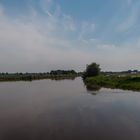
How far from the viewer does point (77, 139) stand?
1128cm

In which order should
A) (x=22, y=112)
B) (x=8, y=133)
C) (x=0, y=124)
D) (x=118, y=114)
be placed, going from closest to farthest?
(x=8, y=133) < (x=0, y=124) < (x=118, y=114) < (x=22, y=112)

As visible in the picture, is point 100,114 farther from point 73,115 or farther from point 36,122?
point 36,122

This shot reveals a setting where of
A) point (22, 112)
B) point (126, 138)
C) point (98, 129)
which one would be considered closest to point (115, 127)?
point (98, 129)

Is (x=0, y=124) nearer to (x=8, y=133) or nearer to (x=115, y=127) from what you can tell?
(x=8, y=133)

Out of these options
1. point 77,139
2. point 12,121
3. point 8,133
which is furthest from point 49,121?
point 77,139

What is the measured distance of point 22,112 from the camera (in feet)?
61.7

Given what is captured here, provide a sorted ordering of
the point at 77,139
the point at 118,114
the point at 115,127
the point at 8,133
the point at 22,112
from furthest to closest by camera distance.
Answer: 1. the point at 22,112
2. the point at 118,114
3. the point at 115,127
4. the point at 8,133
5. the point at 77,139

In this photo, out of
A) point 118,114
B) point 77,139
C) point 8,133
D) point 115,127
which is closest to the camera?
point 77,139

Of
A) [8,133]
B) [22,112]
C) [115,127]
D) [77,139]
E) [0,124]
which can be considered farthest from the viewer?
[22,112]

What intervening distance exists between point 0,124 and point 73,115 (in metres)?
5.12

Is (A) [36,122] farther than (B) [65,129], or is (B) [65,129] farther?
(A) [36,122]

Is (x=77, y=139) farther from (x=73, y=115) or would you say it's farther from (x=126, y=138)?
(x=73, y=115)

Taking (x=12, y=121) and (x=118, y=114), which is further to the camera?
(x=118, y=114)

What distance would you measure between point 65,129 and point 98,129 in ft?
5.73
